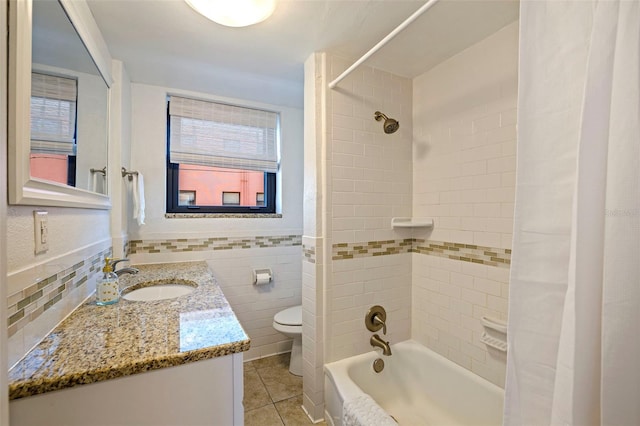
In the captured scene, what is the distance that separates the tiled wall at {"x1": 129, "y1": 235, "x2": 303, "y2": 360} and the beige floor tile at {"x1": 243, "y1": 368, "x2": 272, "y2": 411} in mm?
261

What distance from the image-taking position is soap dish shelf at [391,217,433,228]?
1871 mm

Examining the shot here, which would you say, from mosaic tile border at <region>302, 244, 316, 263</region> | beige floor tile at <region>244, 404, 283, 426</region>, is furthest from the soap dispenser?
beige floor tile at <region>244, 404, 283, 426</region>

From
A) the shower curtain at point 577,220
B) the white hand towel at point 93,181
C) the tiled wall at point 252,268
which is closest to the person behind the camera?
the shower curtain at point 577,220

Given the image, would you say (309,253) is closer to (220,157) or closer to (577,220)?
(220,157)

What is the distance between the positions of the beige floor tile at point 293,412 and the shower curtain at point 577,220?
1.44m

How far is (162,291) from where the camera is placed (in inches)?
65.8

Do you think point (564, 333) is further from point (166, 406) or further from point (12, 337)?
point (12, 337)

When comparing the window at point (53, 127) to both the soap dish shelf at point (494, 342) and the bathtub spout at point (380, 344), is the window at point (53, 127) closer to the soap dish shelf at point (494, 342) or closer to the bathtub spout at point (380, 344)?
the bathtub spout at point (380, 344)

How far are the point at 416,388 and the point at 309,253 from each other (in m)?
1.15

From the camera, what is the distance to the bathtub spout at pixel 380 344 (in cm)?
176

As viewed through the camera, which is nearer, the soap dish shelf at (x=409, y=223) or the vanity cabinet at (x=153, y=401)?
the vanity cabinet at (x=153, y=401)

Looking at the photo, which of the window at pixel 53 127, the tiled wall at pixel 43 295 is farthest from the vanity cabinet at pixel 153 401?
the window at pixel 53 127

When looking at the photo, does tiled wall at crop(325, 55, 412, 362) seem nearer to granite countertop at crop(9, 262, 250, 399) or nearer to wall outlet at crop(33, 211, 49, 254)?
granite countertop at crop(9, 262, 250, 399)

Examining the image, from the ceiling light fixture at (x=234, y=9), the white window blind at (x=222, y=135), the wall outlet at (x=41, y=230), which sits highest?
the ceiling light fixture at (x=234, y=9)
